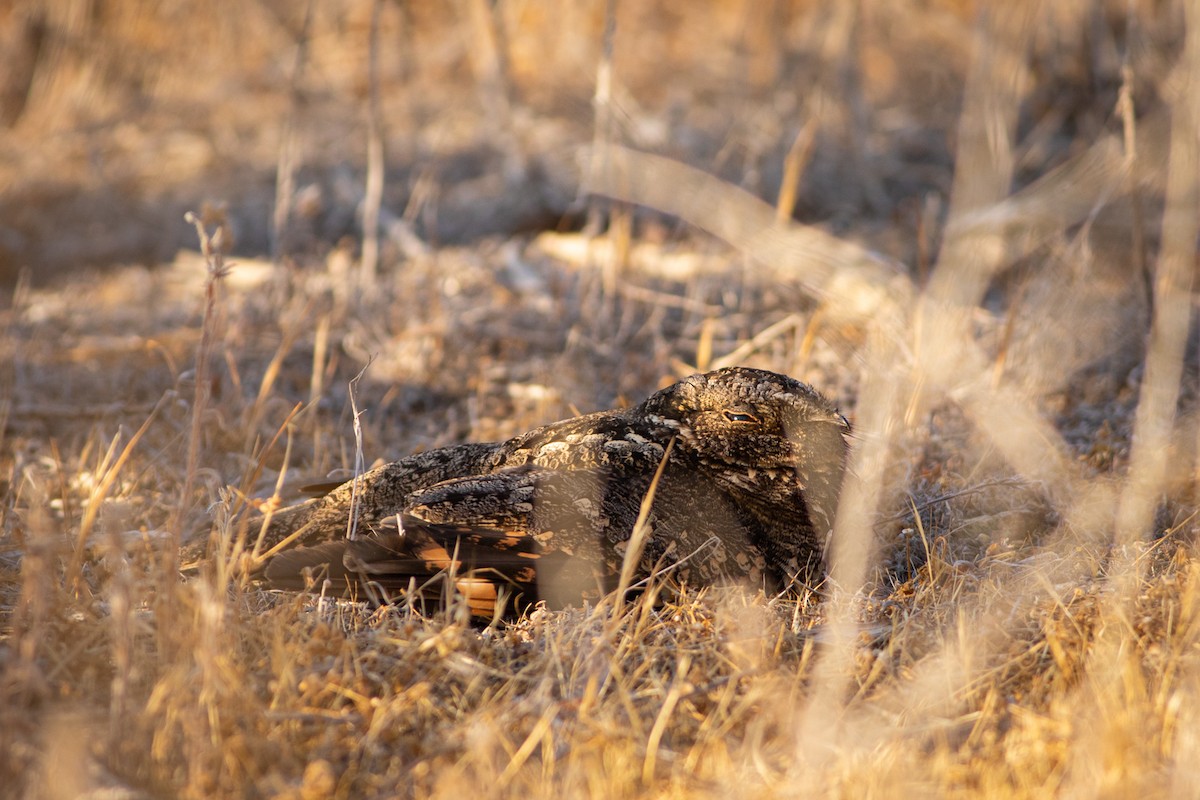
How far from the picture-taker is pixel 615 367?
5.27m

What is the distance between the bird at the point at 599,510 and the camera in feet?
9.37

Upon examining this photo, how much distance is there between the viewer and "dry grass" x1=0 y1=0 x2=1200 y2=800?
2195 mm

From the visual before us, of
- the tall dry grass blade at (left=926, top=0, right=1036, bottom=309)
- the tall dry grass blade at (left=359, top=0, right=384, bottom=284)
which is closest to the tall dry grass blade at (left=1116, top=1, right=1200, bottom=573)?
the tall dry grass blade at (left=926, top=0, right=1036, bottom=309)

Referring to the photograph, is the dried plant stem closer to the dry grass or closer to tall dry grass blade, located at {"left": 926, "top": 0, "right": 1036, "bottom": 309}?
the dry grass

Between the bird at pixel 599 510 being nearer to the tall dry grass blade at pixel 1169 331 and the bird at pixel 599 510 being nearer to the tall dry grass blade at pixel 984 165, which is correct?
the tall dry grass blade at pixel 1169 331

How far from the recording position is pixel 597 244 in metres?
6.97

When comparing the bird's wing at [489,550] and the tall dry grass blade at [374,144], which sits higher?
the tall dry grass blade at [374,144]

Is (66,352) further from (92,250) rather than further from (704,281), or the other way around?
(704,281)

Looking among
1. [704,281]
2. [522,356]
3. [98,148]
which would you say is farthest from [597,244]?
[98,148]

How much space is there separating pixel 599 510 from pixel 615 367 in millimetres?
2434

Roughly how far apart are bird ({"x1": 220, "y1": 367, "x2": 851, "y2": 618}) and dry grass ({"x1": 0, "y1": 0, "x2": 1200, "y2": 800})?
0.12 metres

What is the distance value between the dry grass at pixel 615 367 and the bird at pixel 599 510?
115mm

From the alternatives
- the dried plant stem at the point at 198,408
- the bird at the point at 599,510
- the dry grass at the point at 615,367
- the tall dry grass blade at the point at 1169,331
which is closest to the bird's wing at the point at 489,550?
the bird at the point at 599,510

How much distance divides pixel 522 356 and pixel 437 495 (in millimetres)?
2615
